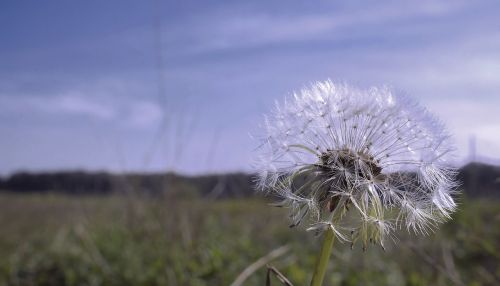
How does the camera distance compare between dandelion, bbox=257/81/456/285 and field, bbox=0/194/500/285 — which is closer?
dandelion, bbox=257/81/456/285

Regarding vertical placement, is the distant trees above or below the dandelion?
below

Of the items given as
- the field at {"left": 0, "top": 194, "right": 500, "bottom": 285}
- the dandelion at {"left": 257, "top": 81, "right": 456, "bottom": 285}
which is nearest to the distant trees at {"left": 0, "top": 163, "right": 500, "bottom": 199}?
the field at {"left": 0, "top": 194, "right": 500, "bottom": 285}

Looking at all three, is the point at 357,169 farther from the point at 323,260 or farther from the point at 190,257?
the point at 190,257

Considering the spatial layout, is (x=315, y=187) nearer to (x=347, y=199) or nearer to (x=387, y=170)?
(x=347, y=199)

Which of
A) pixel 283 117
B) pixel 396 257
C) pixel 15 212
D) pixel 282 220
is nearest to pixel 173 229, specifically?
pixel 396 257

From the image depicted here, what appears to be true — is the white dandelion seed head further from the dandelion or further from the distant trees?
the distant trees

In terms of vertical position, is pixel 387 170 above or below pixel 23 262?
above

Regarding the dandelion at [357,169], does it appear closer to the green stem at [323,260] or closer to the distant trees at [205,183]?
the green stem at [323,260]

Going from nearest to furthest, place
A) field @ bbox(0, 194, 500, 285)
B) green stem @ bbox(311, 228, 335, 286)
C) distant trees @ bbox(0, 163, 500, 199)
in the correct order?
1. green stem @ bbox(311, 228, 335, 286)
2. field @ bbox(0, 194, 500, 285)
3. distant trees @ bbox(0, 163, 500, 199)
